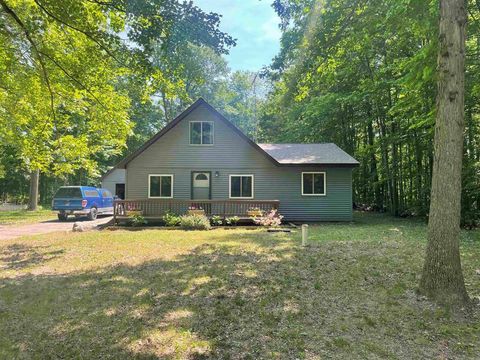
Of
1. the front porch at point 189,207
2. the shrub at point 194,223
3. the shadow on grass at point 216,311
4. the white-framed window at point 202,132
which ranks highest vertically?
the white-framed window at point 202,132

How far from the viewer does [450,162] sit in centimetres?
468

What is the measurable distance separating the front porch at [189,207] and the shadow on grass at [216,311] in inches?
309

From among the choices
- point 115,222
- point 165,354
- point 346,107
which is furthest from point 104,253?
point 346,107

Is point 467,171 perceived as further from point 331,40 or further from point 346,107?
point 346,107

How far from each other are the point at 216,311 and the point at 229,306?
249 mm

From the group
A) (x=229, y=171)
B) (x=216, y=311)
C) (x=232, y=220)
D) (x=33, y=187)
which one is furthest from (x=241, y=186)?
(x=33, y=187)

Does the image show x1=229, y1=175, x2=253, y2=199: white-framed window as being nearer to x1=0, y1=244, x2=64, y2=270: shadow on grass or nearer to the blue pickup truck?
the blue pickup truck

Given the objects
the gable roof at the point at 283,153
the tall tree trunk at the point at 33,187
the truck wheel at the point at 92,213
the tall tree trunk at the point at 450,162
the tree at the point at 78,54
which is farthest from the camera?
the tall tree trunk at the point at 33,187

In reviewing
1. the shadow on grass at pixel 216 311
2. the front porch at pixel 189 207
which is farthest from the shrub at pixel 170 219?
the shadow on grass at pixel 216 311

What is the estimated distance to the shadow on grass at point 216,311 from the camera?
3639 millimetres

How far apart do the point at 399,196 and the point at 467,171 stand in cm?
779

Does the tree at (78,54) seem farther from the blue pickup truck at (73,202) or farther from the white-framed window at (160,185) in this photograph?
the white-framed window at (160,185)

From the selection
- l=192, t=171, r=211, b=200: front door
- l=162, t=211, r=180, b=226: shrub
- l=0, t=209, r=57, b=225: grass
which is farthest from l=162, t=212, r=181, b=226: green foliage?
l=0, t=209, r=57, b=225: grass

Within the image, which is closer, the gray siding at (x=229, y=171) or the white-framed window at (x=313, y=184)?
the gray siding at (x=229, y=171)
